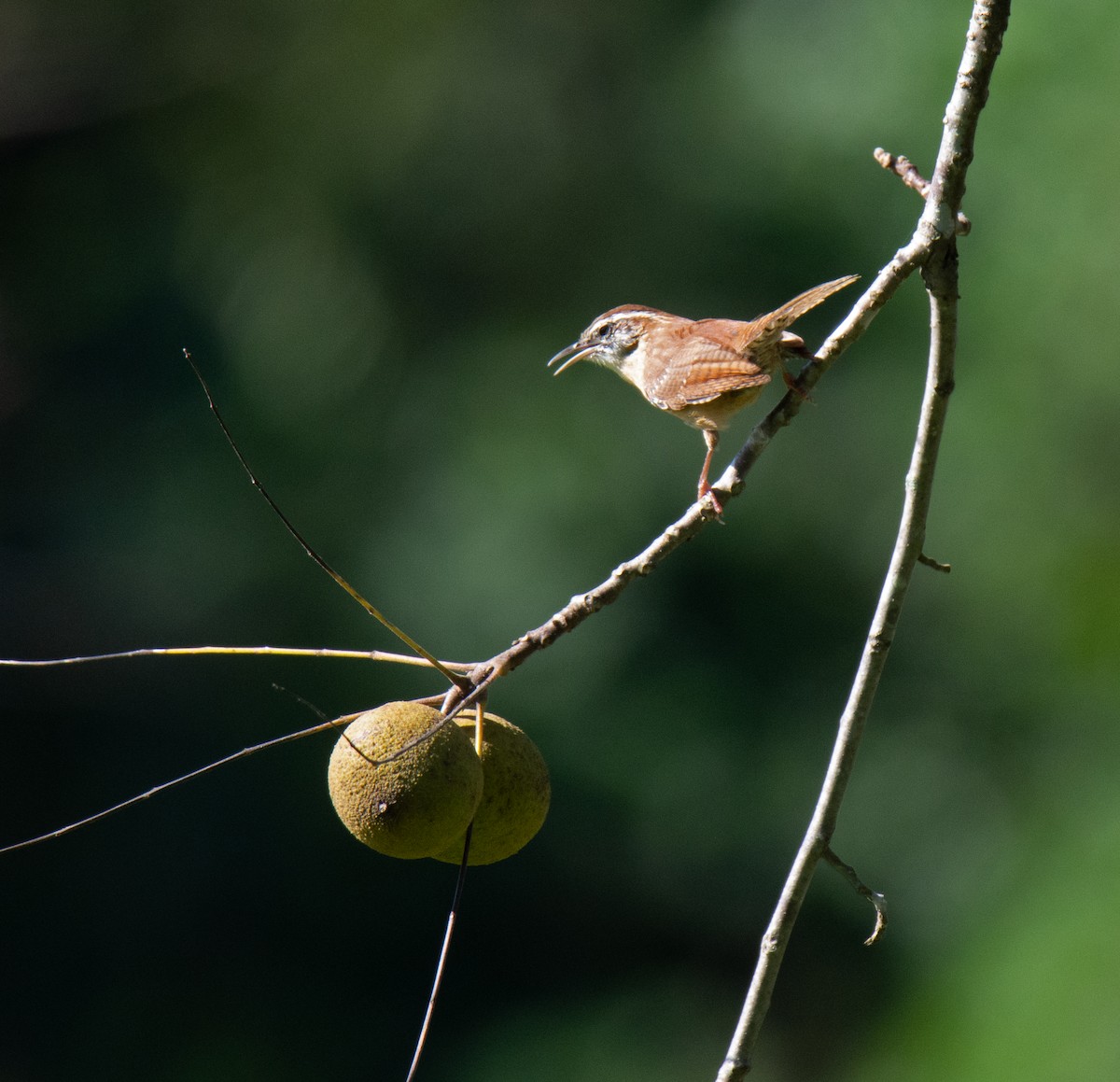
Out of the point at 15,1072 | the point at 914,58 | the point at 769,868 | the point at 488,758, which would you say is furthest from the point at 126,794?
the point at 488,758

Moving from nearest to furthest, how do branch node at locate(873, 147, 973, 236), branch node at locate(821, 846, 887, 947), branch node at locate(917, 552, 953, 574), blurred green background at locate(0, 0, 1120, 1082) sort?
branch node at locate(821, 846, 887, 947)
branch node at locate(917, 552, 953, 574)
branch node at locate(873, 147, 973, 236)
blurred green background at locate(0, 0, 1120, 1082)

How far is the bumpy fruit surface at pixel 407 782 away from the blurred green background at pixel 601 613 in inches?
232

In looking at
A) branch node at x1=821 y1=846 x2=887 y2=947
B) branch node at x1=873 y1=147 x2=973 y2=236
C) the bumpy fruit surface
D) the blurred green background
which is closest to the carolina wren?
branch node at x1=873 y1=147 x2=973 y2=236

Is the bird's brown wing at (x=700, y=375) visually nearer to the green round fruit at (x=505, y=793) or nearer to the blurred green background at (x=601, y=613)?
the green round fruit at (x=505, y=793)

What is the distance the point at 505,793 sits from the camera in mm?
1588

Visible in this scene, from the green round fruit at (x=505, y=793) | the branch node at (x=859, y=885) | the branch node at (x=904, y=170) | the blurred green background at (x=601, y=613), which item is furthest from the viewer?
the blurred green background at (x=601, y=613)

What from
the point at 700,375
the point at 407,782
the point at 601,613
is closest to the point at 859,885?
the point at 407,782

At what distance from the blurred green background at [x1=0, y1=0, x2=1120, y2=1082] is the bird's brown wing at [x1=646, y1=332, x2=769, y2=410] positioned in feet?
15.3

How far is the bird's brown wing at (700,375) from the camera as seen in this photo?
8.46 feet

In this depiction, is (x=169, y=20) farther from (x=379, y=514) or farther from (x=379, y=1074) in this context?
(x=379, y=1074)

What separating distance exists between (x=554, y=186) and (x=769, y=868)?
4654 millimetres

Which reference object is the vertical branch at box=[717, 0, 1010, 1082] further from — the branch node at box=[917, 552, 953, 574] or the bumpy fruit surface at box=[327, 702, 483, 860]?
the bumpy fruit surface at box=[327, 702, 483, 860]

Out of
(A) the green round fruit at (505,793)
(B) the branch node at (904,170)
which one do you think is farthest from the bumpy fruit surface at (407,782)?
(B) the branch node at (904,170)

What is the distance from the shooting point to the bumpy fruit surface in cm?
146
